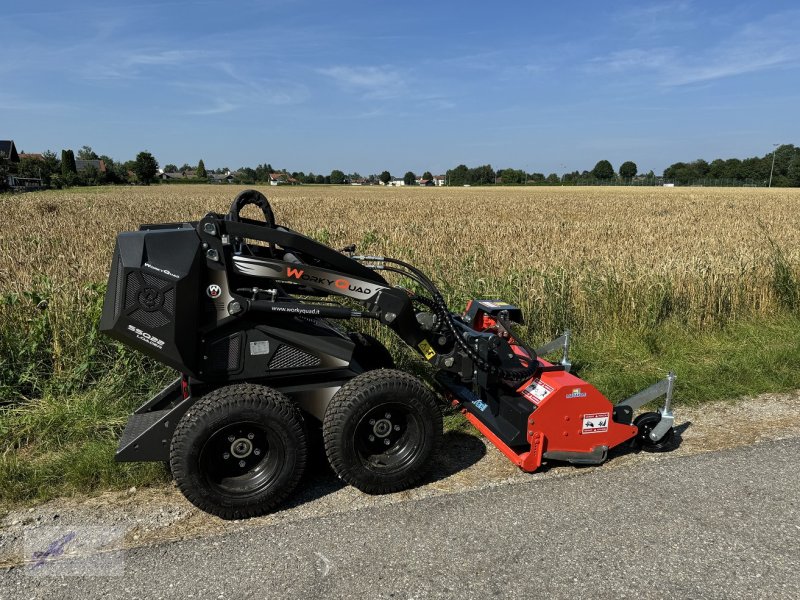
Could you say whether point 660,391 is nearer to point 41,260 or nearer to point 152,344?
point 152,344

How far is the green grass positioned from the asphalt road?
904 millimetres

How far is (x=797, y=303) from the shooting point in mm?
8133

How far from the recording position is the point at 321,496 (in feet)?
11.7

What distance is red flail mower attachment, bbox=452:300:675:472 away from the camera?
3807mm

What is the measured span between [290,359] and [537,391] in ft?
5.53

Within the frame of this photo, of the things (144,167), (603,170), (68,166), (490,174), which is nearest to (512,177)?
(490,174)

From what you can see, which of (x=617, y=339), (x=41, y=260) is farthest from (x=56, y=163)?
(x=617, y=339)

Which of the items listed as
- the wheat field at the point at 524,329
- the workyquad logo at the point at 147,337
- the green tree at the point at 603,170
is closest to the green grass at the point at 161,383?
the wheat field at the point at 524,329

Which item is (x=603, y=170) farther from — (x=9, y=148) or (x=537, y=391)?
(x=537, y=391)

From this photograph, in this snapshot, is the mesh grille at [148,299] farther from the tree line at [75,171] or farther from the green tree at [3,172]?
the tree line at [75,171]

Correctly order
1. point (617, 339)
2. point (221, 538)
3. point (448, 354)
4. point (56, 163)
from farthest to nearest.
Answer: point (56, 163), point (617, 339), point (448, 354), point (221, 538)

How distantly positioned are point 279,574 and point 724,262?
7623 millimetres

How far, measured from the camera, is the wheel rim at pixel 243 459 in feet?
10.8

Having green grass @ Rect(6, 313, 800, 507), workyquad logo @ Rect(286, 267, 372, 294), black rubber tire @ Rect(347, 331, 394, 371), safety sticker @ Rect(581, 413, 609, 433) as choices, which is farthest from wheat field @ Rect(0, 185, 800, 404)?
safety sticker @ Rect(581, 413, 609, 433)
